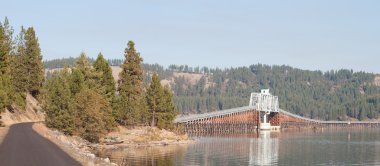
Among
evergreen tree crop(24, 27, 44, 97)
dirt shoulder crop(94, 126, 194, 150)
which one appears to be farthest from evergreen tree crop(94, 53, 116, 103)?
evergreen tree crop(24, 27, 44, 97)

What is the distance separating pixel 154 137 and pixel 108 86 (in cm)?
1665

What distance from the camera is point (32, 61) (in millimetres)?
131625

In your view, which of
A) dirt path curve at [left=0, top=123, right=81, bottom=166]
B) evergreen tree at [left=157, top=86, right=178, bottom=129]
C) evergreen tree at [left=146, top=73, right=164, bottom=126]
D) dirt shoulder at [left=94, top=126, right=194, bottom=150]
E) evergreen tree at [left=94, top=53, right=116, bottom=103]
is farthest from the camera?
evergreen tree at [left=157, top=86, right=178, bottom=129]

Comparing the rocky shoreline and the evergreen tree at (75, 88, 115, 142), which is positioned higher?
the evergreen tree at (75, 88, 115, 142)

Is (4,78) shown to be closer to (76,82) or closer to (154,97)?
(76,82)

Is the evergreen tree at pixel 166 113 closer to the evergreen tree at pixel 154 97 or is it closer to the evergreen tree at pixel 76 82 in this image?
the evergreen tree at pixel 154 97

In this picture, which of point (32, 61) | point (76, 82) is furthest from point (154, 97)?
point (32, 61)

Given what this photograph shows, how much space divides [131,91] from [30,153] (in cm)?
7025

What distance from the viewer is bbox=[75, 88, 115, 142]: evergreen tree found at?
322 ft

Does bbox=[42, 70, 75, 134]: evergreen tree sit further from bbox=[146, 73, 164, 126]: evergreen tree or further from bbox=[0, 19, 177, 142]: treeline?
bbox=[146, 73, 164, 126]: evergreen tree

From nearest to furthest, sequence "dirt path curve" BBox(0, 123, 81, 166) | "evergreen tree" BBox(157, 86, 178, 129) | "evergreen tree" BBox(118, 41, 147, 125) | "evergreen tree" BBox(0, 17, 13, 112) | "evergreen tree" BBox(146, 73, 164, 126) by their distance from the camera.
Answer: "dirt path curve" BBox(0, 123, 81, 166)
"evergreen tree" BBox(0, 17, 13, 112)
"evergreen tree" BBox(118, 41, 147, 125)
"evergreen tree" BBox(146, 73, 164, 126)
"evergreen tree" BBox(157, 86, 178, 129)

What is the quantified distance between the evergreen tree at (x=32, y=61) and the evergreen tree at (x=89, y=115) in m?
35.4

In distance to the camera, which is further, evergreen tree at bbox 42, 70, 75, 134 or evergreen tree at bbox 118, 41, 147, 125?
evergreen tree at bbox 118, 41, 147, 125

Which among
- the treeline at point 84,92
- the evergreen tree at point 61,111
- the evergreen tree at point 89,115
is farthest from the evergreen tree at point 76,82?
the evergreen tree at point 61,111
